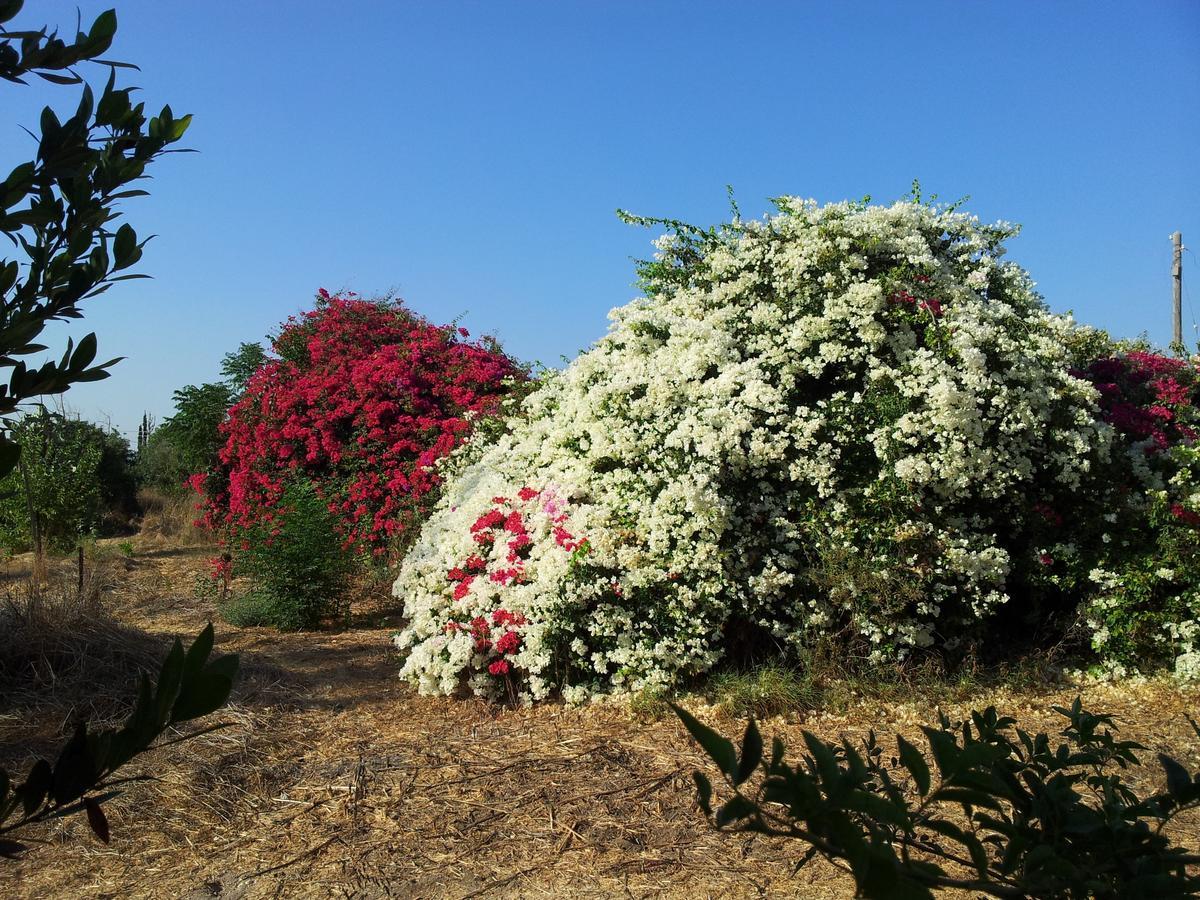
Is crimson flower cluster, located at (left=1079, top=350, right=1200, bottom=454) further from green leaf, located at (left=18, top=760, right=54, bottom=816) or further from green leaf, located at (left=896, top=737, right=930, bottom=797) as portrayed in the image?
green leaf, located at (left=18, top=760, right=54, bottom=816)

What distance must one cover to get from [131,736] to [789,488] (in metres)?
4.81

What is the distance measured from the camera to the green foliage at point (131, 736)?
1144mm

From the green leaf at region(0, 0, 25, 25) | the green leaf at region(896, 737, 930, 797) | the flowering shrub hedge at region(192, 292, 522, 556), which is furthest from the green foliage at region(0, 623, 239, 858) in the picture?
the flowering shrub hedge at region(192, 292, 522, 556)

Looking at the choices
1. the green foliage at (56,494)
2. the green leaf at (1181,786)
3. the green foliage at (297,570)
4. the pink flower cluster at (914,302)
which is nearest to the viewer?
the green leaf at (1181,786)

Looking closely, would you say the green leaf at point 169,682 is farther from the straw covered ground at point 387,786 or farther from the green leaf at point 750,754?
the straw covered ground at point 387,786

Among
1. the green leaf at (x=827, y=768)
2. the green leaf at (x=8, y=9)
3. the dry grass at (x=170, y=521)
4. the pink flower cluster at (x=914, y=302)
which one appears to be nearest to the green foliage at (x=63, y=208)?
the green leaf at (x=8, y=9)

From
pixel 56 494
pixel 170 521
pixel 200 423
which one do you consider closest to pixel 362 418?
pixel 200 423

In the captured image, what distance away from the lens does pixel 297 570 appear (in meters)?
7.69

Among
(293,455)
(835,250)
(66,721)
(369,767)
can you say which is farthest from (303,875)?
(293,455)

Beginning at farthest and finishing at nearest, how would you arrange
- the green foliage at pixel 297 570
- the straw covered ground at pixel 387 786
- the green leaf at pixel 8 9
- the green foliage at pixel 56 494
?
the green foliage at pixel 56 494 → the green foliage at pixel 297 570 → the straw covered ground at pixel 387 786 → the green leaf at pixel 8 9

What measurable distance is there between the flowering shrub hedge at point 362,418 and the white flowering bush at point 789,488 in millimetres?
3218

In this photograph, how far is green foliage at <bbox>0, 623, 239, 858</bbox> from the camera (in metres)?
1.14

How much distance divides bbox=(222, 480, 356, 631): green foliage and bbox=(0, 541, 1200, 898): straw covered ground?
1.28 m

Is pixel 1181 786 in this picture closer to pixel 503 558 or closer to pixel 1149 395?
pixel 503 558
